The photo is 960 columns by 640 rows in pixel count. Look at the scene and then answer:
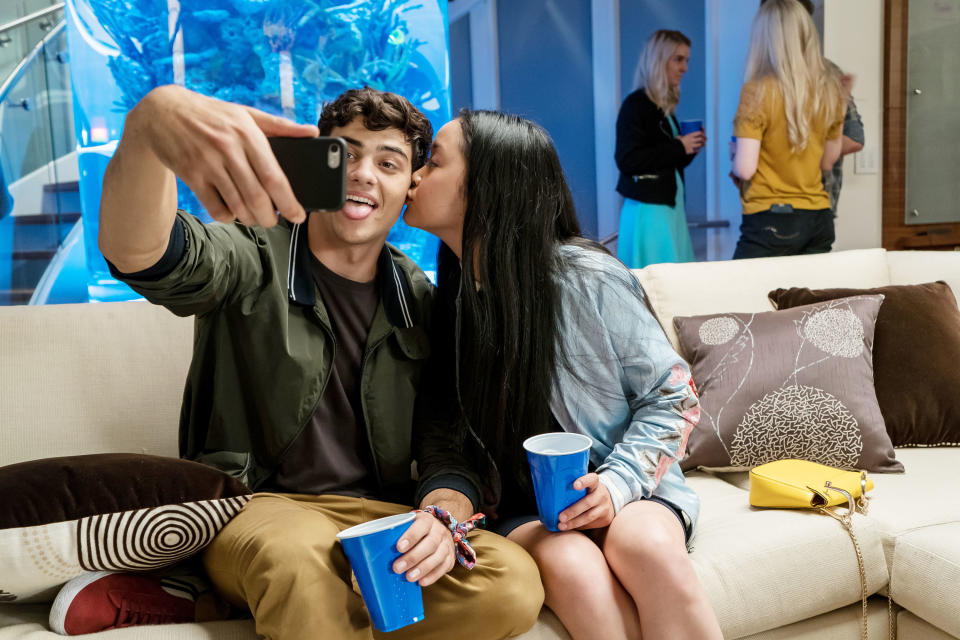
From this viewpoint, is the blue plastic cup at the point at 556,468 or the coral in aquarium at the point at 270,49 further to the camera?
the coral in aquarium at the point at 270,49

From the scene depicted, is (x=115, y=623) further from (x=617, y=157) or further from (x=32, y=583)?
(x=617, y=157)

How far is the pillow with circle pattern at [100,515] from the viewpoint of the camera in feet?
3.80

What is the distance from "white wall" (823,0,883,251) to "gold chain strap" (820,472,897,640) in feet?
7.79

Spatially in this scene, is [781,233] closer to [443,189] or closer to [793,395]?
[793,395]

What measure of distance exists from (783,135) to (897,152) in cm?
79

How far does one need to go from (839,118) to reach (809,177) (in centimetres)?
37

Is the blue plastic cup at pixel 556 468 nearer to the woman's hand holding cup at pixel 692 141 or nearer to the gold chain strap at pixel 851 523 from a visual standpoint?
the gold chain strap at pixel 851 523

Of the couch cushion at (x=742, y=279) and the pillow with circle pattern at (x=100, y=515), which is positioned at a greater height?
the couch cushion at (x=742, y=279)

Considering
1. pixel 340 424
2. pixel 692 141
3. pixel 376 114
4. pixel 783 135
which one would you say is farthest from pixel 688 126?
pixel 340 424

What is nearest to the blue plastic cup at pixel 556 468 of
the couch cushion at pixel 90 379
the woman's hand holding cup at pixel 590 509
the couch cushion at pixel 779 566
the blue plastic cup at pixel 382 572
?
the woman's hand holding cup at pixel 590 509

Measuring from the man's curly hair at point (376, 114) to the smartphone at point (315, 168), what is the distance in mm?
789

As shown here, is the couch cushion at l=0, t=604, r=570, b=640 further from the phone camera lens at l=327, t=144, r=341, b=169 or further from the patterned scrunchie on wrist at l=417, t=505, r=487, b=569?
the phone camera lens at l=327, t=144, r=341, b=169

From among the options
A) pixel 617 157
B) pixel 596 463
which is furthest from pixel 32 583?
pixel 617 157

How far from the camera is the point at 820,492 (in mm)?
1558
